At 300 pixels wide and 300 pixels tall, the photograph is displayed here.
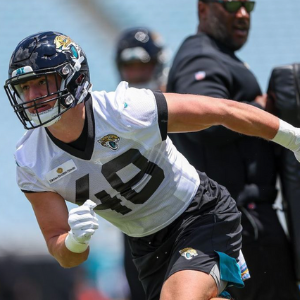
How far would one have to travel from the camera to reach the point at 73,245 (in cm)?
330

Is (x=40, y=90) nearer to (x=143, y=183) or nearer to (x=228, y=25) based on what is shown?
(x=143, y=183)

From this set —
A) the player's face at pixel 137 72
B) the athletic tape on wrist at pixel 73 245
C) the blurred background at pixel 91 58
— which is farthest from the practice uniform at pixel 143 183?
the blurred background at pixel 91 58

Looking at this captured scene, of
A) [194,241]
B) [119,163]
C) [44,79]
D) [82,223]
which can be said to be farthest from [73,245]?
[44,79]

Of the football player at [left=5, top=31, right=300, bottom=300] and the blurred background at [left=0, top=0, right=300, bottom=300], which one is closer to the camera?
the football player at [left=5, top=31, right=300, bottom=300]

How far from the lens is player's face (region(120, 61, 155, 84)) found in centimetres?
591

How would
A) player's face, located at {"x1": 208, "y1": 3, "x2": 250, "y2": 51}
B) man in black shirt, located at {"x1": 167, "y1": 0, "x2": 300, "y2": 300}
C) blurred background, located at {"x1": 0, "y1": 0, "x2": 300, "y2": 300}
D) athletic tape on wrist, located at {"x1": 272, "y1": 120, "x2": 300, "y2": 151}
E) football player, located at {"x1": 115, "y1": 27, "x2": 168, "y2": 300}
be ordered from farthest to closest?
blurred background, located at {"x1": 0, "y1": 0, "x2": 300, "y2": 300} < football player, located at {"x1": 115, "y1": 27, "x2": 168, "y2": 300} < player's face, located at {"x1": 208, "y1": 3, "x2": 250, "y2": 51} < man in black shirt, located at {"x1": 167, "y1": 0, "x2": 300, "y2": 300} < athletic tape on wrist, located at {"x1": 272, "y1": 120, "x2": 300, "y2": 151}

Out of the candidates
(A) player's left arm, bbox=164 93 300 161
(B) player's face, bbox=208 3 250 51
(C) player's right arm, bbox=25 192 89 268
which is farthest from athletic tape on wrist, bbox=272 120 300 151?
(B) player's face, bbox=208 3 250 51

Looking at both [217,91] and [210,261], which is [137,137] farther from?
[217,91]

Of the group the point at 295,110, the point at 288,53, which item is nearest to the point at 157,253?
the point at 295,110

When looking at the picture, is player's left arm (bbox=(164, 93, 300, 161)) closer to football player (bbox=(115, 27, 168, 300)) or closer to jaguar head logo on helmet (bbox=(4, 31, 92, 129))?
jaguar head logo on helmet (bbox=(4, 31, 92, 129))

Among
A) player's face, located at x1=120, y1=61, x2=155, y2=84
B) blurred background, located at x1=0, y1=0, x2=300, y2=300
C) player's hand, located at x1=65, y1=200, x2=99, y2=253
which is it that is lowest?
blurred background, located at x1=0, y1=0, x2=300, y2=300

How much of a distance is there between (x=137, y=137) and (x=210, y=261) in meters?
0.60

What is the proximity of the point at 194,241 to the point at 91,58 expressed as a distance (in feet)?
22.2

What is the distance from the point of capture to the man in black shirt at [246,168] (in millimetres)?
4344
